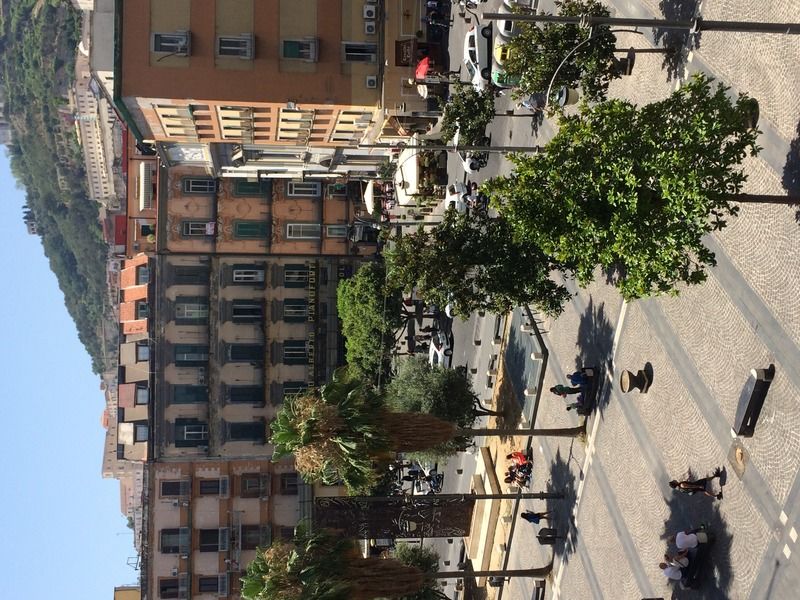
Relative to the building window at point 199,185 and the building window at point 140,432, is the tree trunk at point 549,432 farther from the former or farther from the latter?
the building window at point 199,185

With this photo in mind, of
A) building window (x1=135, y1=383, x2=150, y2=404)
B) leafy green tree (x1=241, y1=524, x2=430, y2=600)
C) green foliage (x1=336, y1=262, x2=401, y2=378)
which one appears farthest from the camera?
building window (x1=135, y1=383, x2=150, y2=404)

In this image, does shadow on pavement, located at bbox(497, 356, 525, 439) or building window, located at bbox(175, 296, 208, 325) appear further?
building window, located at bbox(175, 296, 208, 325)

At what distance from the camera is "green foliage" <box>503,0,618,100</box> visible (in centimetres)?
2016

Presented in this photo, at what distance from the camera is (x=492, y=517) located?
30078 millimetres

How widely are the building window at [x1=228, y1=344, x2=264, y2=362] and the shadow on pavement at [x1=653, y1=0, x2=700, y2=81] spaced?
35.8 meters

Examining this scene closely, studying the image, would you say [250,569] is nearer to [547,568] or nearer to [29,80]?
[547,568]

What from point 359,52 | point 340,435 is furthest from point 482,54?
point 340,435

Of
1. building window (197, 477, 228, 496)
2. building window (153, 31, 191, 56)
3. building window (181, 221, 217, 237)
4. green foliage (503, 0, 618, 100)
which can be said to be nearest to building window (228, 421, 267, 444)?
building window (197, 477, 228, 496)

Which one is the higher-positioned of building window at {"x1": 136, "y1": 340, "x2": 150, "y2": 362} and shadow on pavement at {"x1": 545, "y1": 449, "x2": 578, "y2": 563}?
shadow on pavement at {"x1": 545, "y1": 449, "x2": 578, "y2": 563}

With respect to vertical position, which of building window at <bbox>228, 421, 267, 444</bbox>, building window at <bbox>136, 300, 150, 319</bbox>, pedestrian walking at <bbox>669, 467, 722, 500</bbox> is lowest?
building window at <bbox>228, 421, 267, 444</bbox>

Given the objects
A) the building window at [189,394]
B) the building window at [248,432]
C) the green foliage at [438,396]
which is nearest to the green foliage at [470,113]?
the green foliage at [438,396]

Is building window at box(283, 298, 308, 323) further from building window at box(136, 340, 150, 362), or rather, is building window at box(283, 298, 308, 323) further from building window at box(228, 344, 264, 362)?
building window at box(136, 340, 150, 362)

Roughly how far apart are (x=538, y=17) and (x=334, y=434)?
42.3 ft

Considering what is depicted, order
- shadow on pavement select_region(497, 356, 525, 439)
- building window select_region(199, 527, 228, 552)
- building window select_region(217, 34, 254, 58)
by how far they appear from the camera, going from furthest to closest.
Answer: building window select_region(199, 527, 228, 552)
building window select_region(217, 34, 254, 58)
shadow on pavement select_region(497, 356, 525, 439)
